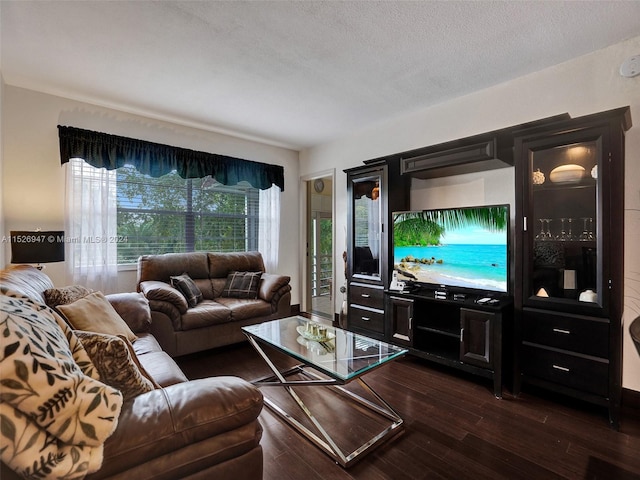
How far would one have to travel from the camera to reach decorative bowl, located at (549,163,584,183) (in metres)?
2.23

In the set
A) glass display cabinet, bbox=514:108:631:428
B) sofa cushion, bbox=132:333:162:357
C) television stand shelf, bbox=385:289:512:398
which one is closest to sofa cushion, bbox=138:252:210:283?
sofa cushion, bbox=132:333:162:357

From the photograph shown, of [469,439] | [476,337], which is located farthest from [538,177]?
[469,439]

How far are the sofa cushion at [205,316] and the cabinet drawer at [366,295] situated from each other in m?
1.41

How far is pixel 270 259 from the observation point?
185 inches

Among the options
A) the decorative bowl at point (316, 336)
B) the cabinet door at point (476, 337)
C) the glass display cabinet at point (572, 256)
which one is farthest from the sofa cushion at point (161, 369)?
the glass display cabinet at point (572, 256)

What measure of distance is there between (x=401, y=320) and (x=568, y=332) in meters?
1.28

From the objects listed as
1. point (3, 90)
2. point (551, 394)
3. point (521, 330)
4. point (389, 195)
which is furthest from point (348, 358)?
point (3, 90)

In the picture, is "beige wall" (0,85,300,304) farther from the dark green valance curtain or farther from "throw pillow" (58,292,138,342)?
"throw pillow" (58,292,138,342)

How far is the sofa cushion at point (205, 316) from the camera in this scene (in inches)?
116

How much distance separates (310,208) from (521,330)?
346cm

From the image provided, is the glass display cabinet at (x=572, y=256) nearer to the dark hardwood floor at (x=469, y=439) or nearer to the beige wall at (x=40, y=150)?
the dark hardwood floor at (x=469, y=439)

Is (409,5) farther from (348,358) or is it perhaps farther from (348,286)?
(348,286)

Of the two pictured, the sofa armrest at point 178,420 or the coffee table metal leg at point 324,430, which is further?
the coffee table metal leg at point 324,430

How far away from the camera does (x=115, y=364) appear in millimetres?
1178
